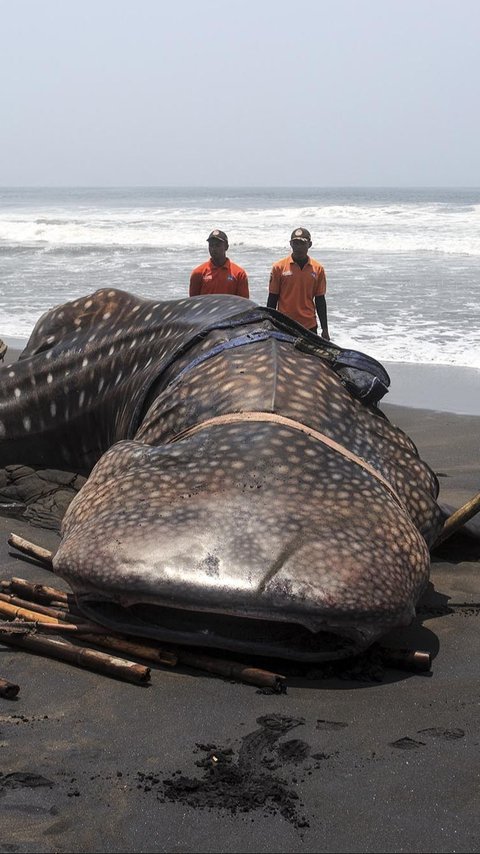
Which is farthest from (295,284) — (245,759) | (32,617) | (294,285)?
(245,759)

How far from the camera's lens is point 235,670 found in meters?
3.99

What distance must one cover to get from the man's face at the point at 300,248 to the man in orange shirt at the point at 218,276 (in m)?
0.50

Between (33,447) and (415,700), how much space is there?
3.57 m

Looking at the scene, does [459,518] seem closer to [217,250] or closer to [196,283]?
[217,250]

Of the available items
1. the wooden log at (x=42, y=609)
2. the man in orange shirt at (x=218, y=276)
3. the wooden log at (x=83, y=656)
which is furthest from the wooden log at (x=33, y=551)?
the man in orange shirt at (x=218, y=276)

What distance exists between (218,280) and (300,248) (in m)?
0.76

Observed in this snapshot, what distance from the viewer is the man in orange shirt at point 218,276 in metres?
8.92

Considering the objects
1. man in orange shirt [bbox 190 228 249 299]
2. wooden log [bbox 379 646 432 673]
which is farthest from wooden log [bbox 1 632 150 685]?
man in orange shirt [bbox 190 228 249 299]

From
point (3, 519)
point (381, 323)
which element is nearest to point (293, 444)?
point (3, 519)

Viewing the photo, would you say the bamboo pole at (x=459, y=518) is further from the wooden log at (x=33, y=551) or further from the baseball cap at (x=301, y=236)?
the baseball cap at (x=301, y=236)

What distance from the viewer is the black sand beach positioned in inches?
119

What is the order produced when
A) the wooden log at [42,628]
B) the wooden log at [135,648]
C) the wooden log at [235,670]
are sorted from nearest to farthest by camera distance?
the wooden log at [235,670], the wooden log at [135,648], the wooden log at [42,628]

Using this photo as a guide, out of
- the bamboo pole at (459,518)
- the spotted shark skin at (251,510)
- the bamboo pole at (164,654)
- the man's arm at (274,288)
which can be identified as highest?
the man's arm at (274,288)

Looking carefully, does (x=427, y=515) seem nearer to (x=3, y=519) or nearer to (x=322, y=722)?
(x=322, y=722)
